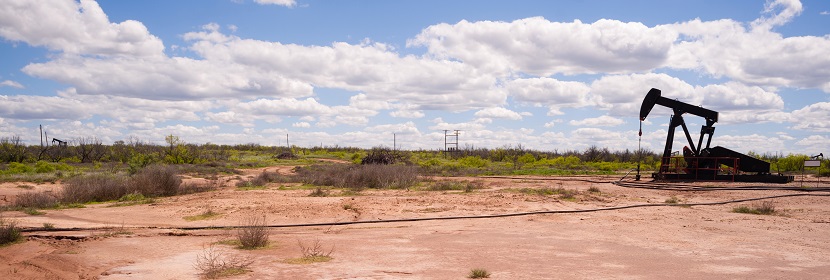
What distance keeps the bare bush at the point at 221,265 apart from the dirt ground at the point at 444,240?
16 cm

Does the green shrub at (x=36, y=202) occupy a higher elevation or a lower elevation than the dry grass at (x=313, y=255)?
higher

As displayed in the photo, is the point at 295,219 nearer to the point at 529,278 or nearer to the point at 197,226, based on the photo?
the point at 197,226

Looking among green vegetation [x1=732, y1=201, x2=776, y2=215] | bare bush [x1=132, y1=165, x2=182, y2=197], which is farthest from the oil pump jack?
bare bush [x1=132, y1=165, x2=182, y2=197]

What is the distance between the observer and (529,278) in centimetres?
936

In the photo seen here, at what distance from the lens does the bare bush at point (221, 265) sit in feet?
30.9

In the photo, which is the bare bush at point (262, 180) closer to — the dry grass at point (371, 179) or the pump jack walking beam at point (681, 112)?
the dry grass at point (371, 179)

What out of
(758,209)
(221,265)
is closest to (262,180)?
(221,265)

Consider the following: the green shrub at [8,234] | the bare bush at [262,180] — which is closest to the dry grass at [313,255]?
the green shrub at [8,234]

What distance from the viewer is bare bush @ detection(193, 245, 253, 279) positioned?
941cm

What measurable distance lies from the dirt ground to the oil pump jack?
23.5 feet

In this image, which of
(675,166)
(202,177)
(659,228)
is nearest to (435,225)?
(659,228)

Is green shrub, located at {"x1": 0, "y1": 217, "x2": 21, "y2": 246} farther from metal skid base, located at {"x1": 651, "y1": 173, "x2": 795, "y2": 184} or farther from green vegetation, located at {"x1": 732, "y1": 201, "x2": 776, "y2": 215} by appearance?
metal skid base, located at {"x1": 651, "y1": 173, "x2": 795, "y2": 184}

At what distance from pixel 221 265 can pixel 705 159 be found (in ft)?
82.5

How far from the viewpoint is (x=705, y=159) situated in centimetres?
2877
